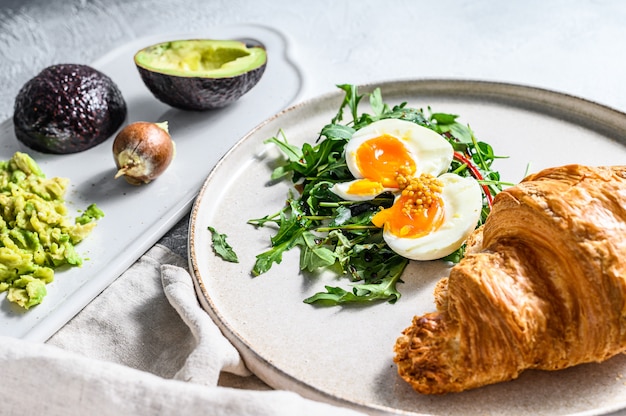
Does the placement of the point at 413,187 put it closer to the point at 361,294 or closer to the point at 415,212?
the point at 415,212

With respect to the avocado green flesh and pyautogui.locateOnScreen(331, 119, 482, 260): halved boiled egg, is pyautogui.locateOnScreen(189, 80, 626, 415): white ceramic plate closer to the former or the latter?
pyautogui.locateOnScreen(331, 119, 482, 260): halved boiled egg

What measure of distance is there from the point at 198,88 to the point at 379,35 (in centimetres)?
205

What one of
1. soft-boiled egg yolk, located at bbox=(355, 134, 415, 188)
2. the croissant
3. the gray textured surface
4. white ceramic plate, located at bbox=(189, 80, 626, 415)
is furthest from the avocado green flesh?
the croissant

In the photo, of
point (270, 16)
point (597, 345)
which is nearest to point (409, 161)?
point (597, 345)

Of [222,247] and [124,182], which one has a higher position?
[222,247]

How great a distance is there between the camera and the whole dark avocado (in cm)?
440

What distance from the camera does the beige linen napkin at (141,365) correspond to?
8.67 feet

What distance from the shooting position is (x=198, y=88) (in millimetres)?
4555

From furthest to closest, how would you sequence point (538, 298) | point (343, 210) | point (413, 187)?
1. point (343, 210)
2. point (413, 187)
3. point (538, 298)

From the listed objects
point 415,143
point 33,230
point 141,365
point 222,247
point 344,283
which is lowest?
point 141,365

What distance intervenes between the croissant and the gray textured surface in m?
2.54

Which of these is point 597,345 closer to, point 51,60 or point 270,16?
point 270,16

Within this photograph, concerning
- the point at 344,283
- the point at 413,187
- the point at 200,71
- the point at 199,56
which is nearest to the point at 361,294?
the point at 344,283

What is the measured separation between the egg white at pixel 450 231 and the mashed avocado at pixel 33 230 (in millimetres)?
1668
